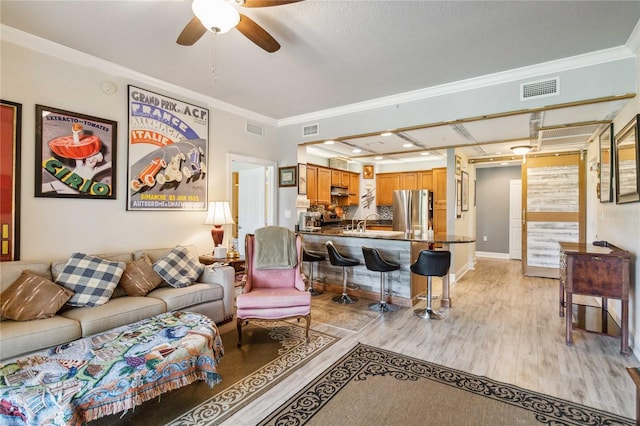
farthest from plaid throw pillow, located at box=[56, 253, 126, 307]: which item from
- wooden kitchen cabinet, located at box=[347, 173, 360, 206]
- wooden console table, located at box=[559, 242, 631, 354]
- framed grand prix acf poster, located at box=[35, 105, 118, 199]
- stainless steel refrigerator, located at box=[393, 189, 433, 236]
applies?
wooden kitchen cabinet, located at box=[347, 173, 360, 206]

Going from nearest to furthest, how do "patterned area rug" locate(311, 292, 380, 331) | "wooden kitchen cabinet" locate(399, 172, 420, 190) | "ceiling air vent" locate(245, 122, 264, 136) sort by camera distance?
"patterned area rug" locate(311, 292, 380, 331)
"ceiling air vent" locate(245, 122, 264, 136)
"wooden kitchen cabinet" locate(399, 172, 420, 190)

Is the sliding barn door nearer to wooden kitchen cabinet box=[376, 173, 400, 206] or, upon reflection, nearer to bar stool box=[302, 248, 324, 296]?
wooden kitchen cabinet box=[376, 173, 400, 206]

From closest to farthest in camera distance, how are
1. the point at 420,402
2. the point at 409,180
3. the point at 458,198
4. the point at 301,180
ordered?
the point at 420,402 → the point at 301,180 → the point at 458,198 → the point at 409,180

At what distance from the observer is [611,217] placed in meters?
3.76

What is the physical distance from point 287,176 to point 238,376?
3392mm

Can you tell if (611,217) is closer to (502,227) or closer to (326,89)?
(326,89)

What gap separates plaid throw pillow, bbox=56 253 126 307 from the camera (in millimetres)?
2711

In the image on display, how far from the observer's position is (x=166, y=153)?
382 cm

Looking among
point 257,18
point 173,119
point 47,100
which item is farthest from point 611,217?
point 47,100

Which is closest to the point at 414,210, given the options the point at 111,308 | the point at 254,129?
the point at 254,129

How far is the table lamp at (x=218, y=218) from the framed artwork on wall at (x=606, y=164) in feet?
15.1

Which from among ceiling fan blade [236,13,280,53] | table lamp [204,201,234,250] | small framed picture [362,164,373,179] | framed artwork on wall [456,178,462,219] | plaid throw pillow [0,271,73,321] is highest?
ceiling fan blade [236,13,280,53]

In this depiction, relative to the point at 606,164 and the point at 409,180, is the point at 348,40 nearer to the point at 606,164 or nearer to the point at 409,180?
the point at 606,164

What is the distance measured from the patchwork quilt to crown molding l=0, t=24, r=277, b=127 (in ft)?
8.66
